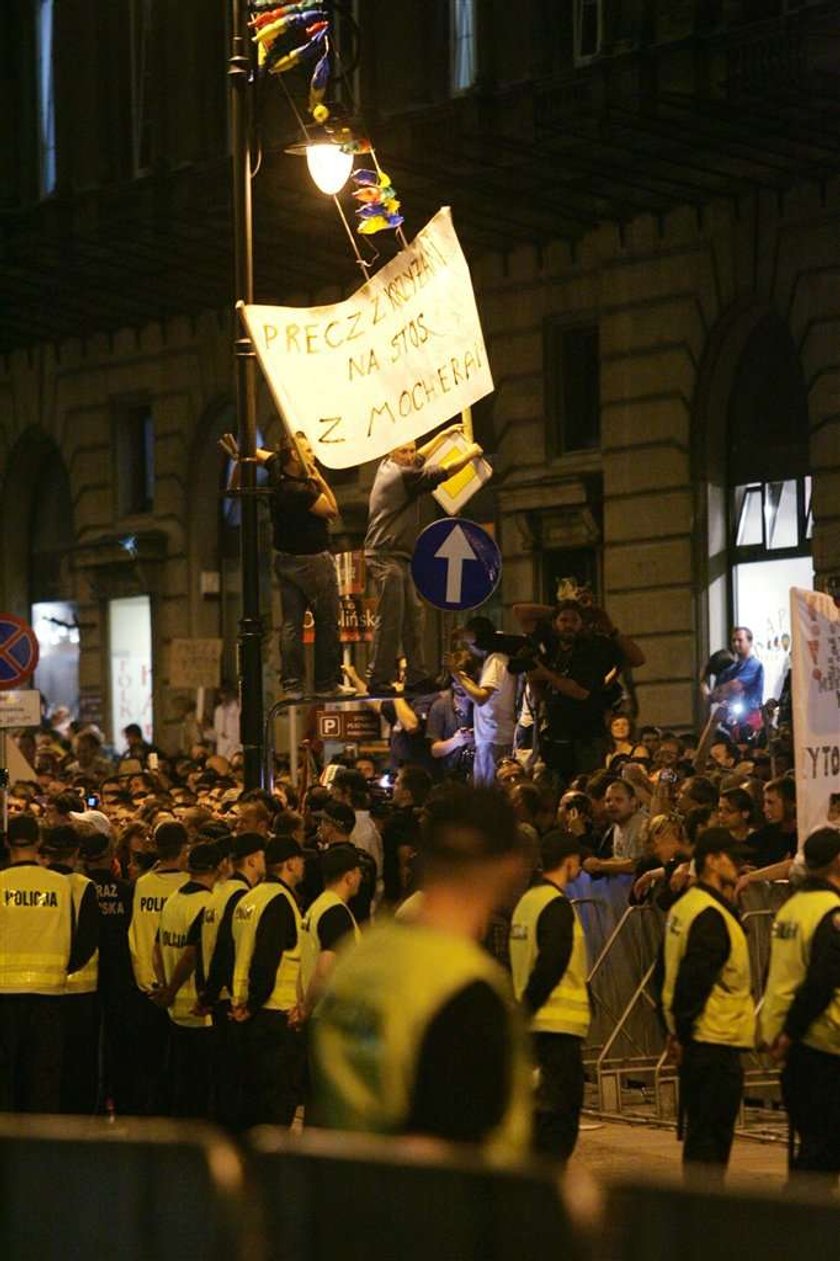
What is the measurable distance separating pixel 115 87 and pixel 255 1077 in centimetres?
2656

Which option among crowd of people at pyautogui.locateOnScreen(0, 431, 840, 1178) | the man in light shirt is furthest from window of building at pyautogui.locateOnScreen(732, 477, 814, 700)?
the man in light shirt

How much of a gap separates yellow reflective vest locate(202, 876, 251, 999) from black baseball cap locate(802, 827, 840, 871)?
11.4ft

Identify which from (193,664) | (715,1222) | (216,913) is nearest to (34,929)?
(216,913)

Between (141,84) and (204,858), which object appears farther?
(141,84)

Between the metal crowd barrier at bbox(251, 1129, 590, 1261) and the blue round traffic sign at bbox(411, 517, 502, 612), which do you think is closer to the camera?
the metal crowd barrier at bbox(251, 1129, 590, 1261)

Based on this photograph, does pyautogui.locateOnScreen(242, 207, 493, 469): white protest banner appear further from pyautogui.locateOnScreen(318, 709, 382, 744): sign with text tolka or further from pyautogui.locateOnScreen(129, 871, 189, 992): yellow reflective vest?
pyautogui.locateOnScreen(318, 709, 382, 744): sign with text tolka

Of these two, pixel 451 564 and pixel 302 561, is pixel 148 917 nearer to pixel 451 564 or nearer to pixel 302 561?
pixel 451 564

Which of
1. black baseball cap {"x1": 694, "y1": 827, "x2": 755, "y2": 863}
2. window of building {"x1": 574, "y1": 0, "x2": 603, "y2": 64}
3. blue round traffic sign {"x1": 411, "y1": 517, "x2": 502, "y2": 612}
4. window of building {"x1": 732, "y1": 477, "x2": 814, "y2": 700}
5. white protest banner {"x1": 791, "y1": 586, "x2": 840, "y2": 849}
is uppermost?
window of building {"x1": 574, "y1": 0, "x2": 603, "y2": 64}

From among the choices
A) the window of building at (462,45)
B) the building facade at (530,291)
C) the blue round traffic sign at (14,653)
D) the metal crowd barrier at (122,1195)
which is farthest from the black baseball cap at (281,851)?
the window of building at (462,45)

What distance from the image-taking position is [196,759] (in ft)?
83.7

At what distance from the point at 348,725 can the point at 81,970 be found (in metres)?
6.59

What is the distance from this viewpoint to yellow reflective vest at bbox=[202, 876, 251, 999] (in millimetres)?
12633

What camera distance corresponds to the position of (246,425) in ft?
54.2

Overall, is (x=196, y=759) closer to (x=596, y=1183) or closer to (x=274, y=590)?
(x=274, y=590)
